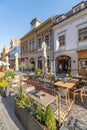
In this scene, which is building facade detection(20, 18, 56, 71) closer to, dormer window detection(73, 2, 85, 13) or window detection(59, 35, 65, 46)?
window detection(59, 35, 65, 46)

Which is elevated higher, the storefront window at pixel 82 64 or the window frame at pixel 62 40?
the window frame at pixel 62 40

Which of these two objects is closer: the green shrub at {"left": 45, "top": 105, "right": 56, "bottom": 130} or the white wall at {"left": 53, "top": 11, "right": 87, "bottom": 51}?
the green shrub at {"left": 45, "top": 105, "right": 56, "bottom": 130}

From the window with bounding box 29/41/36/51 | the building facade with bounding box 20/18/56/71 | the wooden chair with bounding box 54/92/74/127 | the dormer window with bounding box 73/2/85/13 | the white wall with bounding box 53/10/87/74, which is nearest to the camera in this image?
the wooden chair with bounding box 54/92/74/127

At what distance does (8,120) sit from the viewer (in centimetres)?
433

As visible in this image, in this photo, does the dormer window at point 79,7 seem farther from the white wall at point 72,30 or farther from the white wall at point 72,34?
the white wall at point 72,30

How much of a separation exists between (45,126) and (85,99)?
3465 mm

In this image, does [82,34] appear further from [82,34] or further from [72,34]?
[72,34]

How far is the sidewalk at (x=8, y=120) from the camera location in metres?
Answer: 3.88

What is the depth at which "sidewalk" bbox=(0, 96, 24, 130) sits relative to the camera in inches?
153

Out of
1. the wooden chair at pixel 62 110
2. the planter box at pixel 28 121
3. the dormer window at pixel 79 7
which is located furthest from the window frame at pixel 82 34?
the planter box at pixel 28 121

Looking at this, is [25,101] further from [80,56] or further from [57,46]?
[57,46]

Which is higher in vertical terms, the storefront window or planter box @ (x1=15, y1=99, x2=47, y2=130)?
the storefront window

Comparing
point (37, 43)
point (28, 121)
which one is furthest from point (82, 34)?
point (28, 121)

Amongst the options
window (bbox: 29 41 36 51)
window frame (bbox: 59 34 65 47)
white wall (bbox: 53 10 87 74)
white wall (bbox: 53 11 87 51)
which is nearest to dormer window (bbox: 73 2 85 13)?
white wall (bbox: 53 10 87 74)
